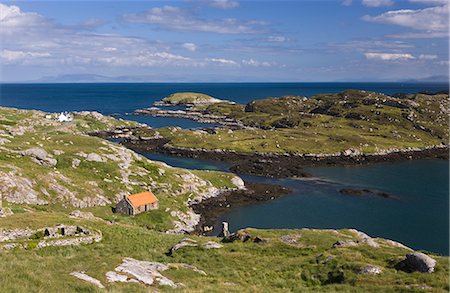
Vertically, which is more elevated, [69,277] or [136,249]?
[69,277]

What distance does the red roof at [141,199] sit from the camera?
83113mm

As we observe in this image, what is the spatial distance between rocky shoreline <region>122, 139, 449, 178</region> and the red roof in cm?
6033

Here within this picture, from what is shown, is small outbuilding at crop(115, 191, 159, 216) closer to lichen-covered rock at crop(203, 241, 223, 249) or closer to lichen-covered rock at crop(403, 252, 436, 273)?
lichen-covered rock at crop(203, 241, 223, 249)

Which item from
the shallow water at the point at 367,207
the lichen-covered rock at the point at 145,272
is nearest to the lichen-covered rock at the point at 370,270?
the lichen-covered rock at the point at 145,272

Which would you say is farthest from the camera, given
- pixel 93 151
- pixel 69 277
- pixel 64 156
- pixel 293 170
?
pixel 293 170

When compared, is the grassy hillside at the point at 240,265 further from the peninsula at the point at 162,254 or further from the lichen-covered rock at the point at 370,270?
the lichen-covered rock at the point at 370,270

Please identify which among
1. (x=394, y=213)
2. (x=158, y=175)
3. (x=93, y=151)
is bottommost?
(x=394, y=213)

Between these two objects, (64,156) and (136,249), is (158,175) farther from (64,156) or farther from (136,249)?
(136,249)

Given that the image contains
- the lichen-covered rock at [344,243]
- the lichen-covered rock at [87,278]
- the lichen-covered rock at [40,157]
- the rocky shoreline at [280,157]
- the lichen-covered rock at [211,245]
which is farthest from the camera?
the rocky shoreline at [280,157]

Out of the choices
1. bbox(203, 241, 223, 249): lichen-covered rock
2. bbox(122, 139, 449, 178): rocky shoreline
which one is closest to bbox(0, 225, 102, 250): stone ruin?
bbox(203, 241, 223, 249): lichen-covered rock

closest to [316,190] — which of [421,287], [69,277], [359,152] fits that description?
[359,152]

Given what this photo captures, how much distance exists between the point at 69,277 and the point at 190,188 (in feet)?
273

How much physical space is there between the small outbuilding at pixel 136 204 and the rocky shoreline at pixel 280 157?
6081 cm

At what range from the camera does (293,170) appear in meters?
146
